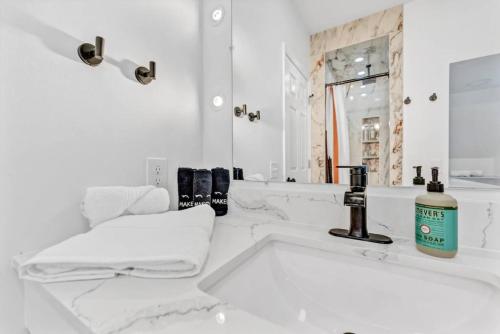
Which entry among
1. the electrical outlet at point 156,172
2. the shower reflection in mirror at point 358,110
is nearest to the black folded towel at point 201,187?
the electrical outlet at point 156,172

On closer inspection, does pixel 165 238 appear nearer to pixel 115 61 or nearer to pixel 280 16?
pixel 115 61

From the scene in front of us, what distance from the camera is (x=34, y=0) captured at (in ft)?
1.88

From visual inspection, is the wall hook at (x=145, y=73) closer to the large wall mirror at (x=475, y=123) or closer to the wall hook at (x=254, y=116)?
the wall hook at (x=254, y=116)

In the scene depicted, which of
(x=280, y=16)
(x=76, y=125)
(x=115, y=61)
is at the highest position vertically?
(x=280, y=16)

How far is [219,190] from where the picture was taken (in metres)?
0.98

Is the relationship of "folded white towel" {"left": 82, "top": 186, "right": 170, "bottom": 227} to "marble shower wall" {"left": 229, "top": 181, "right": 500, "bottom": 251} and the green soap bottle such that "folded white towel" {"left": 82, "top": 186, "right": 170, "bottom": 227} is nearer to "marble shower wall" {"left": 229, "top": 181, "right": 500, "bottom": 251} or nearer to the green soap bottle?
"marble shower wall" {"left": 229, "top": 181, "right": 500, "bottom": 251}

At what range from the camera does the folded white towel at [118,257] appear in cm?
43

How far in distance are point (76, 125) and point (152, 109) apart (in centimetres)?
27

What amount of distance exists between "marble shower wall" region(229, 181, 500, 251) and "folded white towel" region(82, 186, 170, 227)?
358mm

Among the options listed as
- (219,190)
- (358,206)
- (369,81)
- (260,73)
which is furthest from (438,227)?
(260,73)

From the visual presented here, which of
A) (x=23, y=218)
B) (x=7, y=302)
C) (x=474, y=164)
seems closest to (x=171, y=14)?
(x=23, y=218)

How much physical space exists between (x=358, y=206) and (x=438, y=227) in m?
0.18

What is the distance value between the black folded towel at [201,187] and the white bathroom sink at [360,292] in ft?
1.09

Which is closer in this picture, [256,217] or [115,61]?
[115,61]
